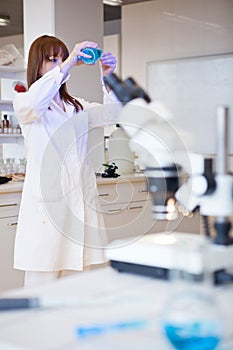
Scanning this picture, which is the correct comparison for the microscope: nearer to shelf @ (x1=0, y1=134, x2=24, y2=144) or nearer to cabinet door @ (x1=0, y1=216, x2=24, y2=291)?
cabinet door @ (x1=0, y1=216, x2=24, y2=291)

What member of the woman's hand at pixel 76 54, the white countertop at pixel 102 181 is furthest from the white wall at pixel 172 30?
the woman's hand at pixel 76 54

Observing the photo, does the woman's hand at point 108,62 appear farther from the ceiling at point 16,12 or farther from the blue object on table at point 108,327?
the ceiling at point 16,12

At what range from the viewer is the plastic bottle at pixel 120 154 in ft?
12.6

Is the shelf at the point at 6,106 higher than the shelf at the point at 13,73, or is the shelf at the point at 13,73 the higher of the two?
the shelf at the point at 13,73

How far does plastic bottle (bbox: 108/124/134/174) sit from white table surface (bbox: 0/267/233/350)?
2.45 metres

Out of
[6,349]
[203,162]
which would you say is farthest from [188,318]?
[203,162]

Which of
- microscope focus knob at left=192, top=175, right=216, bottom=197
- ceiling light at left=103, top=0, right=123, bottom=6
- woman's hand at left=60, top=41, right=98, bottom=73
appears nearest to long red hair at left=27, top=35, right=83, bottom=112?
woman's hand at left=60, top=41, right=98, bottom=73

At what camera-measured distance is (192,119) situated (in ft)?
21.7

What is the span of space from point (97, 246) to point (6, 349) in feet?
5.34

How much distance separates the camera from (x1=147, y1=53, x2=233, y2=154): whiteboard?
6.31 meters

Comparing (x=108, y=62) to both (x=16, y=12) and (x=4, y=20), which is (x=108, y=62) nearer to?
(x=16, y=12)

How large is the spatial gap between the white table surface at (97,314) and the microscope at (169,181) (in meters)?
0.05

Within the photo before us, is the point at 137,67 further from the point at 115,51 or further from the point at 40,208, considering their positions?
the point at 40,208

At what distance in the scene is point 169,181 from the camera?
4.19ft
